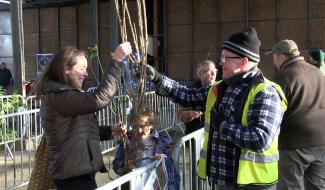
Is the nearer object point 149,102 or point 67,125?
point 67,125

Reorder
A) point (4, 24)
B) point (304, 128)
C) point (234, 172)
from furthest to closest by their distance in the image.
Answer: point (4, 24) → point (304, 128) → point (234, 172)

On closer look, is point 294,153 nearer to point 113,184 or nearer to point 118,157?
point 118,157

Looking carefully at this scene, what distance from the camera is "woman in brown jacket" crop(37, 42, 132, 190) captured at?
9.64ft

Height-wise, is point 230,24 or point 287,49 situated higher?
point 230,24

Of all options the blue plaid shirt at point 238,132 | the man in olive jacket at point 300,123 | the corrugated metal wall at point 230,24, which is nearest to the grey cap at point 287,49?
the man in olive jacket at point 300,123

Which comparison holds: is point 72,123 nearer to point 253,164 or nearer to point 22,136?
point 253,164

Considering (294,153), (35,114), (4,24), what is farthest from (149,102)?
(4,24)

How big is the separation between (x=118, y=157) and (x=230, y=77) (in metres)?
0.96

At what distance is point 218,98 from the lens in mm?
3006

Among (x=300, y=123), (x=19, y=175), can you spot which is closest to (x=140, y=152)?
(x=300, y=123)

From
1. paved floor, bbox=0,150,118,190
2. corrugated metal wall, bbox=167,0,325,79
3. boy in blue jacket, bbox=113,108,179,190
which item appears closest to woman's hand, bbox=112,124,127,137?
boy in blue jacket, bbox=113,108,179,190

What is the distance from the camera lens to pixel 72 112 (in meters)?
2.95

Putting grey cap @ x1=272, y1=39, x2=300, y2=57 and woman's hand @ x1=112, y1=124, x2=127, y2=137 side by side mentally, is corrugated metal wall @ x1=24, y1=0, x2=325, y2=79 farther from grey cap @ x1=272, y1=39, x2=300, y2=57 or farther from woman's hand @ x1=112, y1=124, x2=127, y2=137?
woman's hand @ x1=112, y1=124, x2=127, y2=137

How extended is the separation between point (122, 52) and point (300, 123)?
2.02m
